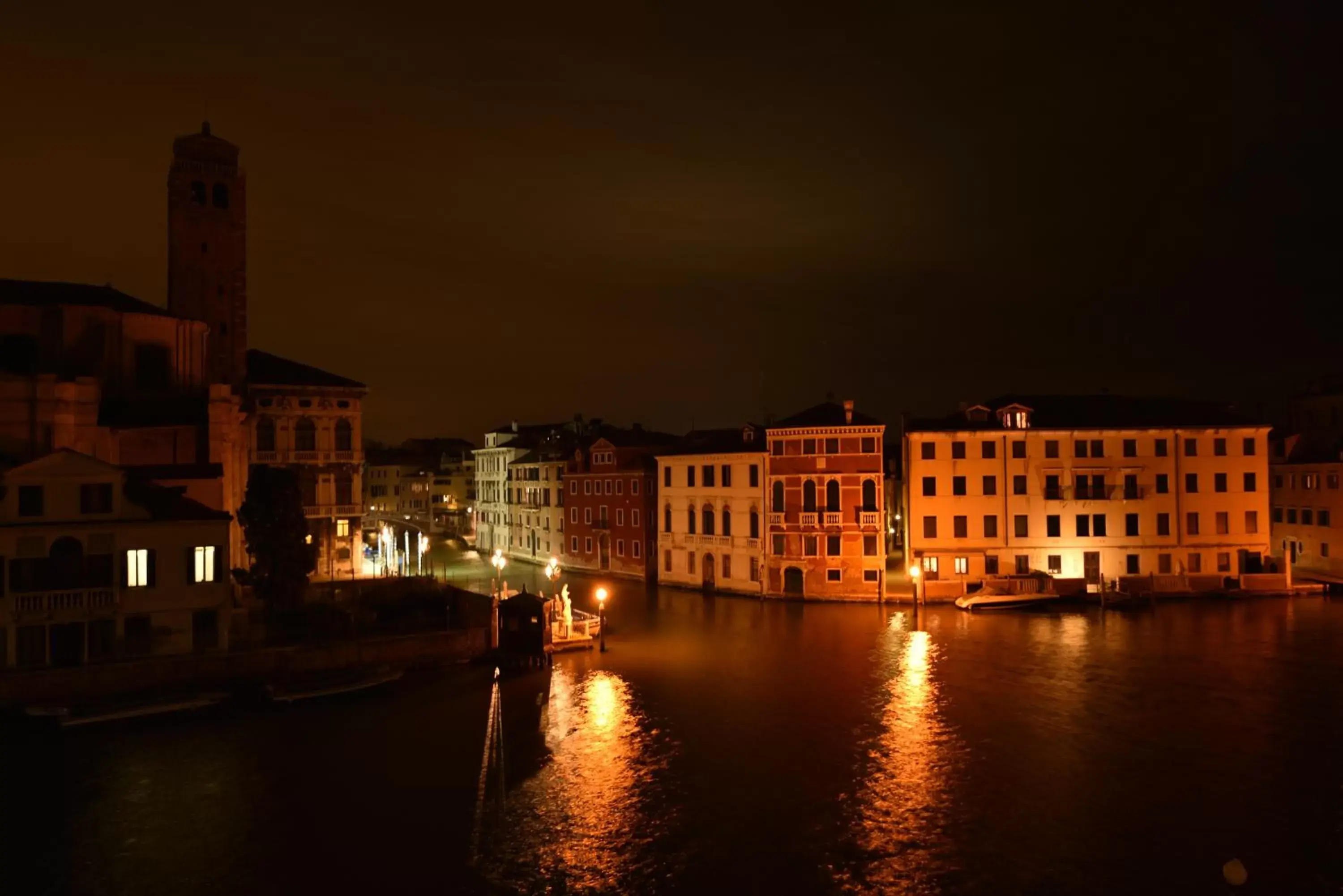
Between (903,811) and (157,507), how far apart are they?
69.5 feet

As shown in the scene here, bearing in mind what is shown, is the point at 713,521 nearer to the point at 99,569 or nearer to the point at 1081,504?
the point at 1081,504

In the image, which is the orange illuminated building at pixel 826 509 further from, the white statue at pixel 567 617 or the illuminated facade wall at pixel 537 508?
the illuminated facade wall at pixel 537 508

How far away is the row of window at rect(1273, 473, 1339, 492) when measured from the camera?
44156mm

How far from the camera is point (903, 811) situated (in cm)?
1672

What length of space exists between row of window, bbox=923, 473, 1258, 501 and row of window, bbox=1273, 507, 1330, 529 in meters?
7.67

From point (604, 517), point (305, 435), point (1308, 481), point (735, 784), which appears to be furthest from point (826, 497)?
point (1308, 481)

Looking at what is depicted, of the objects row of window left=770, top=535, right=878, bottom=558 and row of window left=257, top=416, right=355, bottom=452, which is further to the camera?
row of window left=257, top=416, right=355, bottom=452

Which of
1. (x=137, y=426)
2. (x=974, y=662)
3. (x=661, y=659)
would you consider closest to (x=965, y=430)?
(x=974, y=662)

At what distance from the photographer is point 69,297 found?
117ft

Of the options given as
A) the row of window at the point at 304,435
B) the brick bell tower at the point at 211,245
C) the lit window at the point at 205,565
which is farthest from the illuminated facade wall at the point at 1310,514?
the brick bell tower at the point at 211,245

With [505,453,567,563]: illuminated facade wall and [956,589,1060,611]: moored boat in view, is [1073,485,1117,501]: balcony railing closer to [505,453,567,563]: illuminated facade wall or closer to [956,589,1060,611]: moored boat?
[956,589,1060,611]: moored boat

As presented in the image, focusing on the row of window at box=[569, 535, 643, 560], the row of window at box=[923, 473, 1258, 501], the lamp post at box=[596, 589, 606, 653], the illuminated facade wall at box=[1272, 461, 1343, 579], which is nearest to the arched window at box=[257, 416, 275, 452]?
the row of window at box=[569, 535, 643, 560]

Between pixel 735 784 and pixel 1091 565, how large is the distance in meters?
30.0

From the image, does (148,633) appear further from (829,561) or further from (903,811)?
(829,561)
